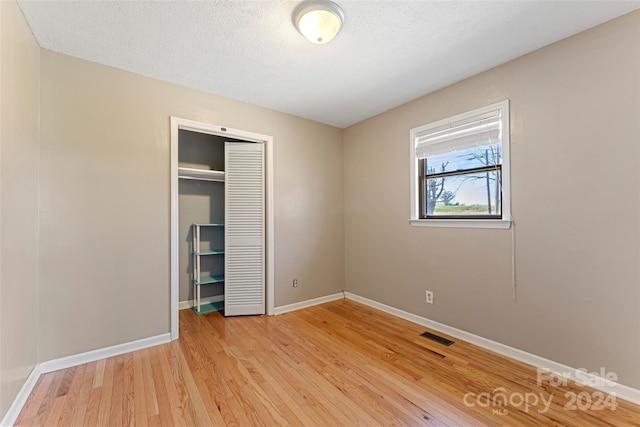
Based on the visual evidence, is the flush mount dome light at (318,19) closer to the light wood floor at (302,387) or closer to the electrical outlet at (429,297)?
the light wood floor at (302,387)

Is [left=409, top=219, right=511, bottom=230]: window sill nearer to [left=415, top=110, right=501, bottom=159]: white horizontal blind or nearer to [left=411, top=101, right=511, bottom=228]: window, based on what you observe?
[left=411, top=101, right=511, bottom=228]: window

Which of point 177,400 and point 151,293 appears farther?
point 151,293

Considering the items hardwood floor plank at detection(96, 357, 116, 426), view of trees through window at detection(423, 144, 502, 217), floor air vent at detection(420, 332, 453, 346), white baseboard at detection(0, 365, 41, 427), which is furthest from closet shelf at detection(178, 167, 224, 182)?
floor air vent at detection(420, 332, 453, 346)

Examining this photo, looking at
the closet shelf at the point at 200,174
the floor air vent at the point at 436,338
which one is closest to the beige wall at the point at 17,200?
the closet shelf at the point at 200,174

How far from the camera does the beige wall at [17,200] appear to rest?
1490 mm

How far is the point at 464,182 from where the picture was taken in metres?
2.70

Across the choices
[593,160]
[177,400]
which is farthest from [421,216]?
[177,400]

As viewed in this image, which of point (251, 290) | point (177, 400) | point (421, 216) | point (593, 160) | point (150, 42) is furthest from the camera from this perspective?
point (251, 290)

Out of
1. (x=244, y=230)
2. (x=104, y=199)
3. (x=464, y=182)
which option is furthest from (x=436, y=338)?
(x=104, y=199)

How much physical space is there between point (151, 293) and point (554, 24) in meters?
3.76

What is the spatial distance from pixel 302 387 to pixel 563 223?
2.20 meters

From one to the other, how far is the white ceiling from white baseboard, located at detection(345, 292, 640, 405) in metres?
2.37

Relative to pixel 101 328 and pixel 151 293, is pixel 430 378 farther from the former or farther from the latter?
pixel 101 328

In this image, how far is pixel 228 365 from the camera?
2.14 meters
